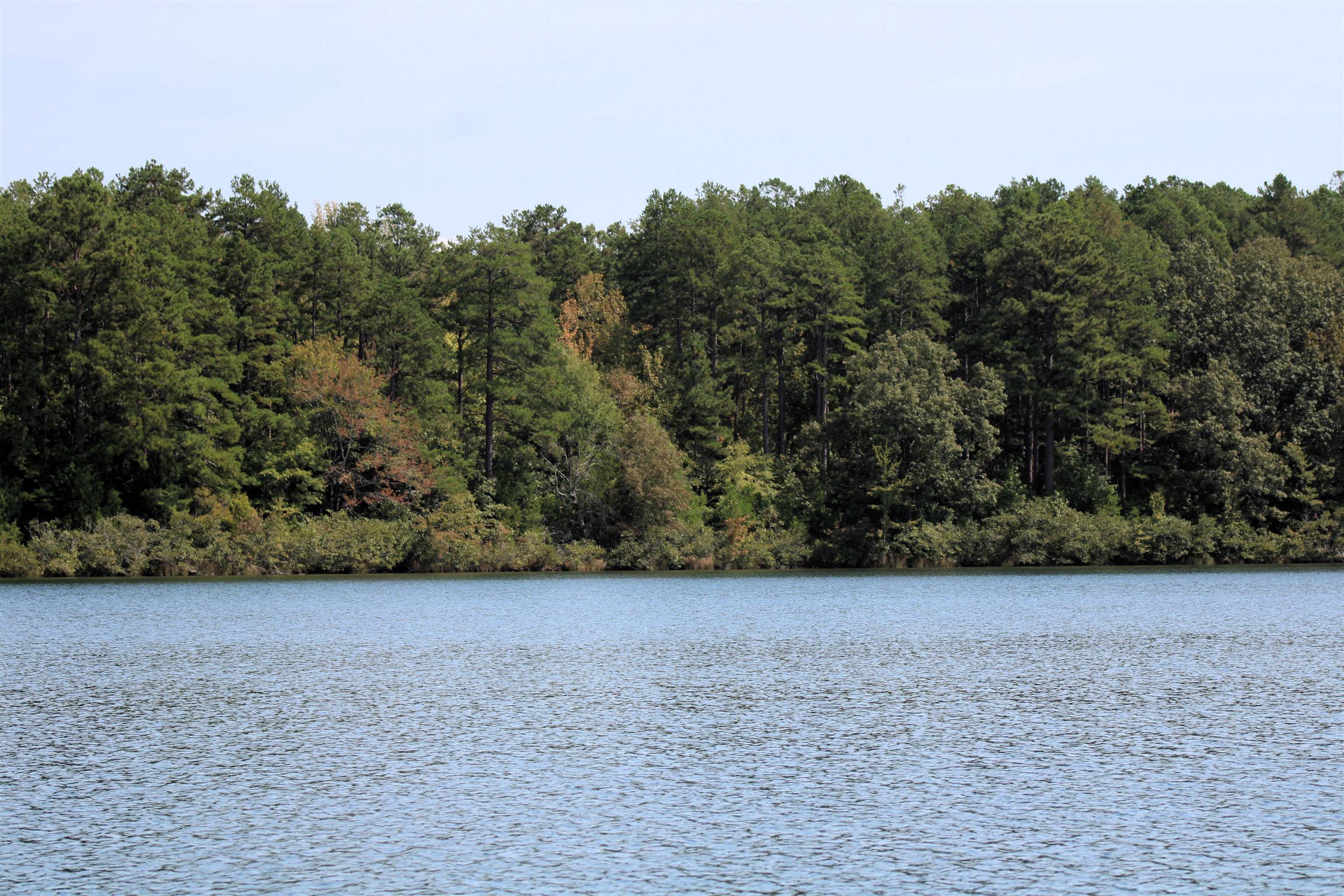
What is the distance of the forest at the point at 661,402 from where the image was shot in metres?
67.6

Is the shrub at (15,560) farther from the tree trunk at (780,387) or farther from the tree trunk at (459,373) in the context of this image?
the tree trunk at (780,387)

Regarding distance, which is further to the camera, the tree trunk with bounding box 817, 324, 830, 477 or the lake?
the tree trunk with bounding box 817, 324, 830, 477

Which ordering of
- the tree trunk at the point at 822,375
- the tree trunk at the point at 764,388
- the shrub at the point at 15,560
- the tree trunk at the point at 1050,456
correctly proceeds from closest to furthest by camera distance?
the shrub at the point at 15,560 < the tree trunk at the point at 1050,456 < the tree trunk at the point at 822,375 < the tree trunk at the point at 764,388

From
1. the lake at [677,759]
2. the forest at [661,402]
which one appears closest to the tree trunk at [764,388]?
the forest at [661,402]

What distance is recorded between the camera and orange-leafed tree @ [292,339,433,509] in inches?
2793

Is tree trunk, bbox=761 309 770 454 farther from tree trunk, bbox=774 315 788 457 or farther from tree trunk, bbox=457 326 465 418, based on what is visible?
tree trunk, bbox=457 326 465 418

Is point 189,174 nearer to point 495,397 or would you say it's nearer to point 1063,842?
point 495,397

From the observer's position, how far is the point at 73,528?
65.6m

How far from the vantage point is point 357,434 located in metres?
71.9

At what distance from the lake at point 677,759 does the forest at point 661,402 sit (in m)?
32.3

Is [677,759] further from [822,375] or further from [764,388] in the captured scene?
[764,388]

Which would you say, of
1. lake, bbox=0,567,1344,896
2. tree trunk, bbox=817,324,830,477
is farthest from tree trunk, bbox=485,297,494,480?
lake, bbox=0,567,1344,896

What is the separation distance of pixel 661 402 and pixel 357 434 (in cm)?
2119

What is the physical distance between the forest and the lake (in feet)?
106
